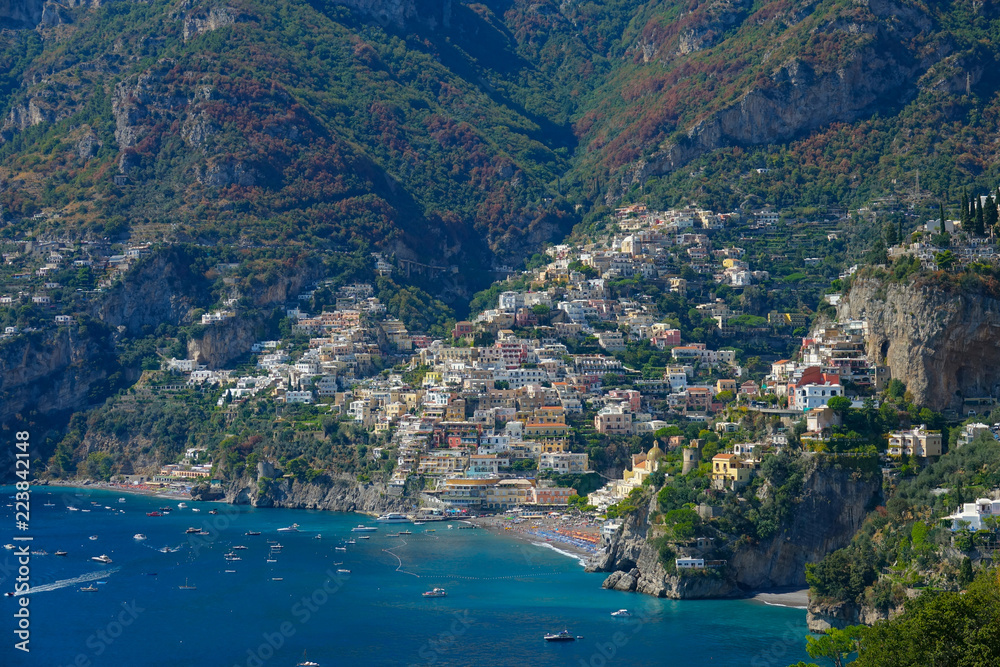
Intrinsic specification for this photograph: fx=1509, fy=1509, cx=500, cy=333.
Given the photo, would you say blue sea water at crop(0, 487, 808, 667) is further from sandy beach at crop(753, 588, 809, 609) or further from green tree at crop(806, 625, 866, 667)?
green tree at crop(806, 625, 866, 667)

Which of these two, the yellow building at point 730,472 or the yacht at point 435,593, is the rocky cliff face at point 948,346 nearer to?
the yellow building at point 730,472

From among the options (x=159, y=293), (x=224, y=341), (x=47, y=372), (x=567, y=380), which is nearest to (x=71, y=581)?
(x=567, y=380)

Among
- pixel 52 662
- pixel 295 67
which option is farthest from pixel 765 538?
pixel 295 67

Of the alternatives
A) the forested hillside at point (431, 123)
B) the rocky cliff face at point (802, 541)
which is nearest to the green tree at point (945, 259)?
the rocky cliff face at point (802, 541)

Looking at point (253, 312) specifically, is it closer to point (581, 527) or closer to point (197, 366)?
point (197, 366)

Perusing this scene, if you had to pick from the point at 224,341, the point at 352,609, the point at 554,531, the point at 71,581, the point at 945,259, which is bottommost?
the point at 352,609

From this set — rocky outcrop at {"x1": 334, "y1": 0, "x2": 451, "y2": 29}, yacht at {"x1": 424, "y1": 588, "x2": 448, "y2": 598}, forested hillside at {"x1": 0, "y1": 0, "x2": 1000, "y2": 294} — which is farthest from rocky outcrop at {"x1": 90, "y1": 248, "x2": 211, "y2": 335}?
yacht at {"x1": 424, "y1": 588, "x2": 448, "y2": 598}

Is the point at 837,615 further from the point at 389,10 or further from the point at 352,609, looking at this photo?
the point at 389,10
